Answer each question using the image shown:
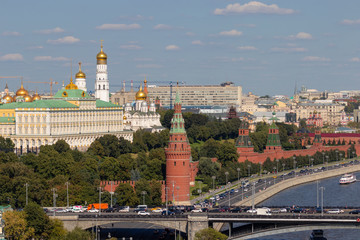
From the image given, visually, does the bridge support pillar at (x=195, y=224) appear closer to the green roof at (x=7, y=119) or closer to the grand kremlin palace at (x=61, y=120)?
the grand kremlin palace at (x=61, y=120)

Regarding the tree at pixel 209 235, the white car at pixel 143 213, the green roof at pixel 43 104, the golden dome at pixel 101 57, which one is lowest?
the tree at pixel 209 235

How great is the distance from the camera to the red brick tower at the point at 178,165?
357ft

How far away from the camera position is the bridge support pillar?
83.4m

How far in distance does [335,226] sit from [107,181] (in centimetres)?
3717

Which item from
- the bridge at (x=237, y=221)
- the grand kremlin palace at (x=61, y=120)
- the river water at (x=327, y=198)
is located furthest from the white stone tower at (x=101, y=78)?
the bridge at (x=237, y=221)

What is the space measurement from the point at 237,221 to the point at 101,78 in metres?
97.0

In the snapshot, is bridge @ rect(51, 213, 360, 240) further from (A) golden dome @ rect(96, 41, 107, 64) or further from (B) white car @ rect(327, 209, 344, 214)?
(A) golden dome @ rect(96, 41, 107, 64)

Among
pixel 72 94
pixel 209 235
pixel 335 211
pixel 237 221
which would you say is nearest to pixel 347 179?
pixel 72 94

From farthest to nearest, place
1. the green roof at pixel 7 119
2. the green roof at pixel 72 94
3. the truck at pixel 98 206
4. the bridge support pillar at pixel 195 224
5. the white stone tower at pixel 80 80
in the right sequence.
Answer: the white stone tower at pixel 80 80 → the green roof at pixel 72 94 → the green roof at pixel 7 119 → the truck at pixel 98 206 → the bridge support pillar at pixel 195 224

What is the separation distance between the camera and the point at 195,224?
275ft

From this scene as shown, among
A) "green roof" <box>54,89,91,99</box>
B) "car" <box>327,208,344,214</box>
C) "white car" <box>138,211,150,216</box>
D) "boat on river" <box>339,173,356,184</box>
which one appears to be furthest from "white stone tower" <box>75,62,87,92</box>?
"car" <box>327,208,344,214</box>

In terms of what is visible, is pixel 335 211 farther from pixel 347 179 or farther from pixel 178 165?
pixel 347 179

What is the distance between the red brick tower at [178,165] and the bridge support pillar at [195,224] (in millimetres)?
24239

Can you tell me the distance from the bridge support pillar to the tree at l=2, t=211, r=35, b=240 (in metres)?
12.5
